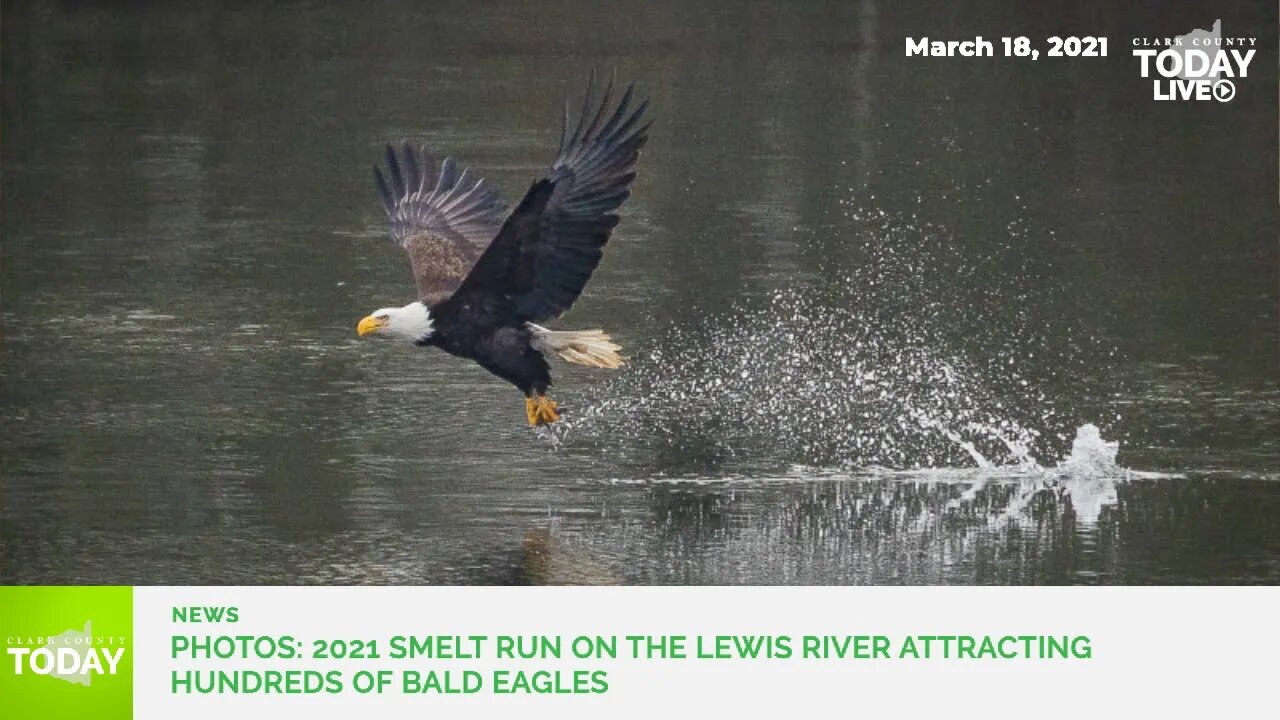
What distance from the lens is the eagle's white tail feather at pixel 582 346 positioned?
7680mm

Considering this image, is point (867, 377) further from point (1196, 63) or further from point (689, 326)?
point (1196, 63)

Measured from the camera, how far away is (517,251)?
25.0 feet

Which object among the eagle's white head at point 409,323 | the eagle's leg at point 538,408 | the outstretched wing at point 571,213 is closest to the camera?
the outstretched wing at point 571,213

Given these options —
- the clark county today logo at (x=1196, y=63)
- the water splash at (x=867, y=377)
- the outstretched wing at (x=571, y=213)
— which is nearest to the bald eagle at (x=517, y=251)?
the outstretched wing at (x=571, y=213)

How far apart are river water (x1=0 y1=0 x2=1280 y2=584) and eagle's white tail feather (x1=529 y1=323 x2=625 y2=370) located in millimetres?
407

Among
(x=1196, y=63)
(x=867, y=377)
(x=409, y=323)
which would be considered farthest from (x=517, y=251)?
(x=1196, y=63)

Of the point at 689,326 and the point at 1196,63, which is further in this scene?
the point at 1196,63

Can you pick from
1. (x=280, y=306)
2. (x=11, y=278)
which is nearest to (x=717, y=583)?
(x=280, y=306)

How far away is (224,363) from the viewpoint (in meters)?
9.18

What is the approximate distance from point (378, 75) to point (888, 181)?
13.0ft

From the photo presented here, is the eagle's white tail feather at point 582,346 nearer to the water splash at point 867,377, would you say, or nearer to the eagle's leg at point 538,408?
the eagle's leg at point 538,408

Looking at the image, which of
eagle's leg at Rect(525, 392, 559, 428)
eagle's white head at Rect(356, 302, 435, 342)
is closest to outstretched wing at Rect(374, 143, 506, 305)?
eagle's white head at Rect(356, 302, 435, 342)

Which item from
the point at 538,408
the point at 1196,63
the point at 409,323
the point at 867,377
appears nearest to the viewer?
the point at 409,323

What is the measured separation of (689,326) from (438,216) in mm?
1476
